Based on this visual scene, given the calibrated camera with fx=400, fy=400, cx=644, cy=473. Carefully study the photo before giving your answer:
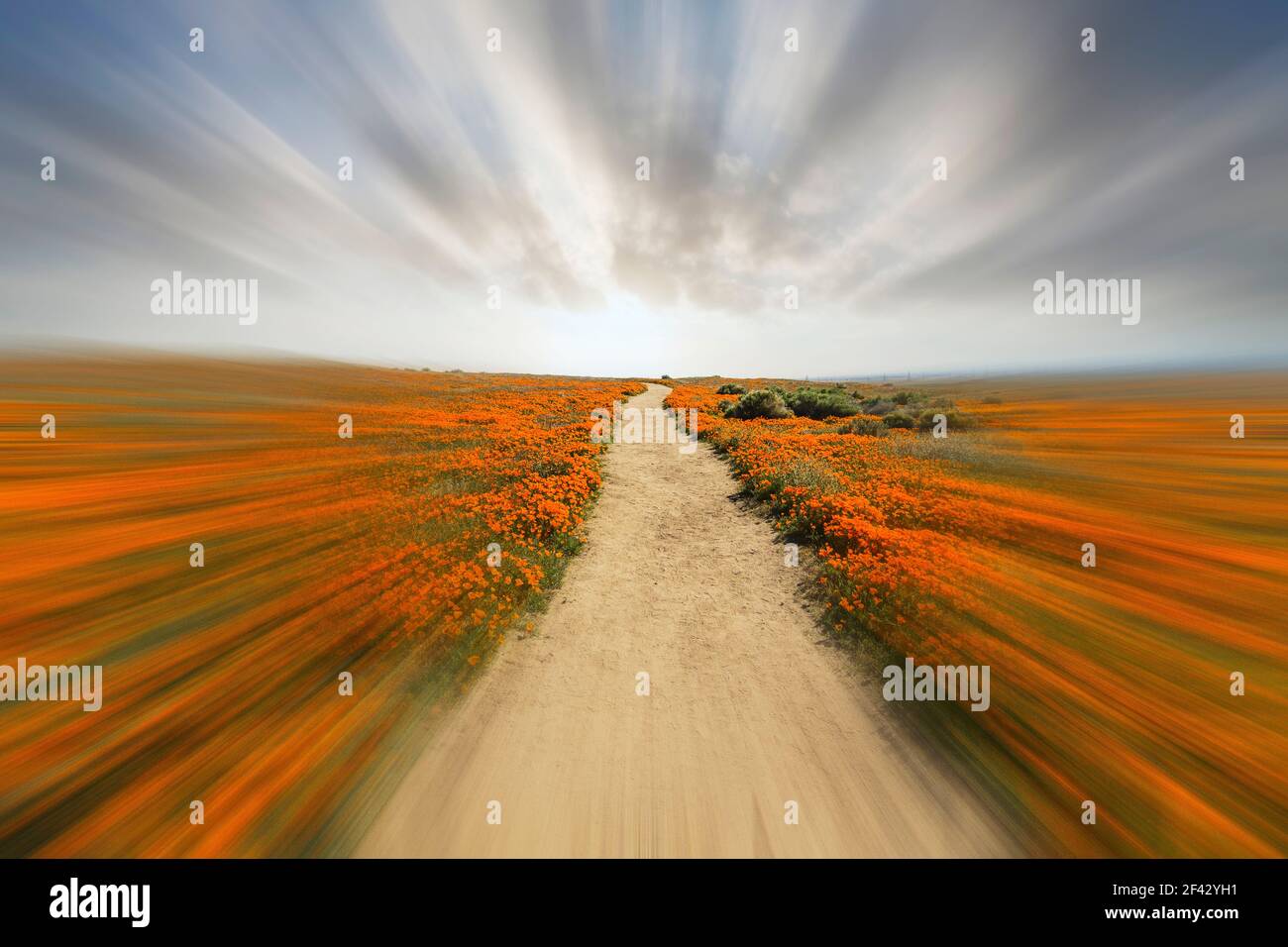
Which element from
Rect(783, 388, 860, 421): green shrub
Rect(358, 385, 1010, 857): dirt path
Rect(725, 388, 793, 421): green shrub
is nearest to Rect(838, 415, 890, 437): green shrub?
Rect(783, 388, 860, 421): green shrub

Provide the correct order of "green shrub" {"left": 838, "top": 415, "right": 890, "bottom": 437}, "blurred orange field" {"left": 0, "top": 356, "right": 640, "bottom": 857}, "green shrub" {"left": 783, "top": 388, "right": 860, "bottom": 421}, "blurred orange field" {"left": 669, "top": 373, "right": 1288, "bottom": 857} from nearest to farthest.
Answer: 1. "blurred orange field" {"left": 0, "top": 356, "right": 640, "bottom": 857}
2. "blurred orange field" {"left": 669, "top": 373, "right": 1288, "bottom": 857}
3. "green shrub" {"left": 838, "top": 415, "right": 890, "bottom": 437}
4. "green shrub" {"left": 783, "top": 388, "right": 860, "bottom": 421}

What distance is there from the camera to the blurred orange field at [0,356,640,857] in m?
3.19

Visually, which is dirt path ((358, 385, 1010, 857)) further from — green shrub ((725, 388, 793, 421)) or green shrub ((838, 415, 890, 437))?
green shrub ((725, 388, 793, 421))

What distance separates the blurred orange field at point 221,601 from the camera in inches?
126

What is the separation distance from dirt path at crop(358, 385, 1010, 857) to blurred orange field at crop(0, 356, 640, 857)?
24.3 inches

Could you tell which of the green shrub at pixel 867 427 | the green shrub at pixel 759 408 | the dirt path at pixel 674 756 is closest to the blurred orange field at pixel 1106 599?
the dirt path at pixel 674 756

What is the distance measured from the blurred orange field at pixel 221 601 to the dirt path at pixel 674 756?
0.62m

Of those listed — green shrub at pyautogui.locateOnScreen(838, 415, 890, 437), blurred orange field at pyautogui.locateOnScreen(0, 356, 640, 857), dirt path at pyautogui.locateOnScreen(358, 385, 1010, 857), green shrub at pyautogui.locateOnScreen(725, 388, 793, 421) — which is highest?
green shrub at pyautogui.locateOnScreen(725, 388, 793, 421)

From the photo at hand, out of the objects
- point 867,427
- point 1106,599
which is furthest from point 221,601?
point 867,427

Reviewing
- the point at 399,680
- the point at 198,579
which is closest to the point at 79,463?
the point at 198,579

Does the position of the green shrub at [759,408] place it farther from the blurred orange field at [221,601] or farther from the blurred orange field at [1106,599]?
the blurred orange field at [221,601]
